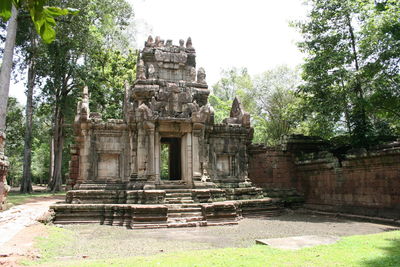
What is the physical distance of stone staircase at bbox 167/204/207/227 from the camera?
11094 millimetres

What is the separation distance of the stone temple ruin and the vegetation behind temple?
434cm

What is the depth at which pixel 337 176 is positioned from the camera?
13.7m

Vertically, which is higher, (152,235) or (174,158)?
(174,158)

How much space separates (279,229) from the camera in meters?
10.2

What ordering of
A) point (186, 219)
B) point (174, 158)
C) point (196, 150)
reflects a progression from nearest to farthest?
point (186, 219), point (196, 150), point (174, 158)

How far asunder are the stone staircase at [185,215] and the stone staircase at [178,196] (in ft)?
1.72

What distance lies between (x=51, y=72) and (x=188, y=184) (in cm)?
1961

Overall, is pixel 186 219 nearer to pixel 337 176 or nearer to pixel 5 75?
pixel 337 176

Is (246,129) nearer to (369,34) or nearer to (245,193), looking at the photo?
(245,193)

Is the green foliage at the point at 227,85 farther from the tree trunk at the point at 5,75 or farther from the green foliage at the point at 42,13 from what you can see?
the green foliage at the point at 42,13

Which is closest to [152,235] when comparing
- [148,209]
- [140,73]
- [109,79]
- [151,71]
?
[148,209]

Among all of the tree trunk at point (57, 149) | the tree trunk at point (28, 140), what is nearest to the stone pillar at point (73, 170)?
the tree trunk at point (28, 140)

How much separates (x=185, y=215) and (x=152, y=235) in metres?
2.21

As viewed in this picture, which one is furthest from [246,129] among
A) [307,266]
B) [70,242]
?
[307,266]
